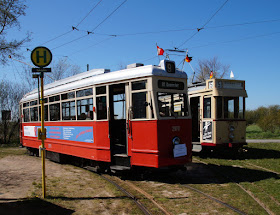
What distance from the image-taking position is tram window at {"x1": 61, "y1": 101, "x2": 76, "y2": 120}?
9.88 meters

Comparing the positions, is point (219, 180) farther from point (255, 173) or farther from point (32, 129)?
point (32, 129)

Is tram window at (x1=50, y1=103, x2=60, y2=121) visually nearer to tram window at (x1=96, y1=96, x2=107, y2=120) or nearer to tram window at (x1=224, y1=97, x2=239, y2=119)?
tram window at (x1=96, y1=96, x2=107, y2=120)

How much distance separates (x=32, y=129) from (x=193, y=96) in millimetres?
7967

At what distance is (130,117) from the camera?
25.8 feet

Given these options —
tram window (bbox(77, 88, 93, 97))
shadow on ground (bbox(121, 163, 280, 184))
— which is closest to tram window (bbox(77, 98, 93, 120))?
tram window (bbox(77, 88, 93, 97))

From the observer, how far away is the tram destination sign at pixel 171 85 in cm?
765

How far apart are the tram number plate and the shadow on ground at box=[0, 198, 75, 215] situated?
10.7ft

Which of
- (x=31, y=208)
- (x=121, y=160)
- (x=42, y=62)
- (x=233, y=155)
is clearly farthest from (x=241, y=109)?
(x=31, y=208)

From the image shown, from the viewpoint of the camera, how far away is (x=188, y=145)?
26.3 feet

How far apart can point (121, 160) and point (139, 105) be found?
171 cm

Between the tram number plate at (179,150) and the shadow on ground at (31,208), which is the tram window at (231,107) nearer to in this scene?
the tram number plate at (179,150)

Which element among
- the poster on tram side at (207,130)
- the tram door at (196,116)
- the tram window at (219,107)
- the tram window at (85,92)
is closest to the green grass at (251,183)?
the poster on tram side at (207,130)

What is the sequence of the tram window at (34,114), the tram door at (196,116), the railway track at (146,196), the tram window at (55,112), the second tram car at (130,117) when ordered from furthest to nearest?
the tram door at (196,116) < the tram window at (34,114) < the tram window at (55,112) < the second tram car at (130,117) < the railway track at (146,196)

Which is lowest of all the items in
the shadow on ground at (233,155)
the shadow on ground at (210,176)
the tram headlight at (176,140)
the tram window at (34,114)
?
the shadow on ground at (233,155)
